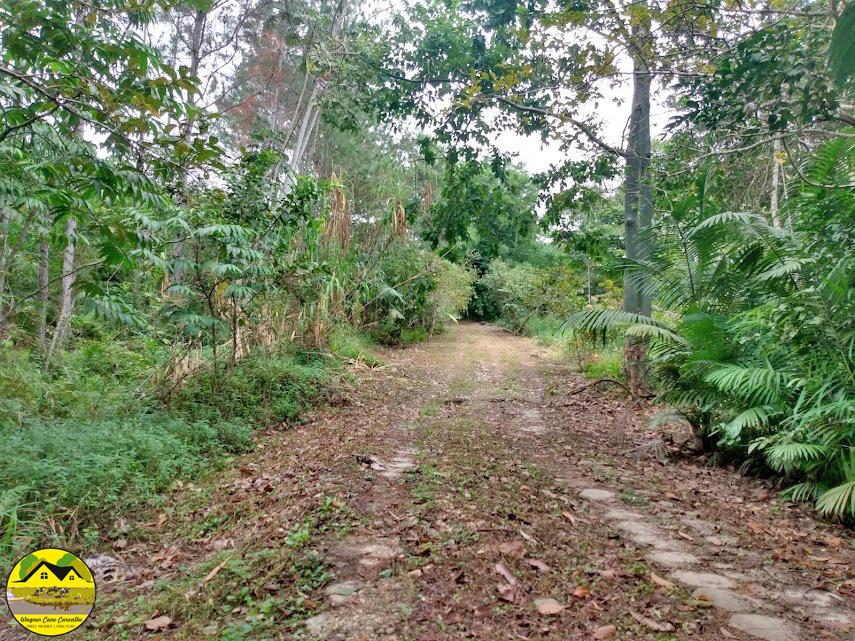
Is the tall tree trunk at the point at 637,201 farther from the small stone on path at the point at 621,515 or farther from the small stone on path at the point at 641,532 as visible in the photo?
the small stone on path at the point at 641,532

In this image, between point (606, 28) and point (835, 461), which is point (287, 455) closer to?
point (835, 461)

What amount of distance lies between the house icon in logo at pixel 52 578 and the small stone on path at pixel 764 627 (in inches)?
106

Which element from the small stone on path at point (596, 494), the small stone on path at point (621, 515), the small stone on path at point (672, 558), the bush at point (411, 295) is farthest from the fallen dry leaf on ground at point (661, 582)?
the bush at point (411, 295)

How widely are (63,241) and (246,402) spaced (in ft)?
11.6

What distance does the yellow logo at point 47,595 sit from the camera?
1854 mm

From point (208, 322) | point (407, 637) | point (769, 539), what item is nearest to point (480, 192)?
point (208, 322)

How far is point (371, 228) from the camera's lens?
1028cm

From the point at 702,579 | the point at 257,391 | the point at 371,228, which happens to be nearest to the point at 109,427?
the point at 257,391

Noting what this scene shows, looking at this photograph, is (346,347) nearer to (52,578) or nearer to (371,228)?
(371,228)

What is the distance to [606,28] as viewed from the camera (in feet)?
18.3

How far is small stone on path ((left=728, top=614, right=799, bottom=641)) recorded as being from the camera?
6.78 feet

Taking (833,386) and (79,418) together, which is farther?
(79,418)

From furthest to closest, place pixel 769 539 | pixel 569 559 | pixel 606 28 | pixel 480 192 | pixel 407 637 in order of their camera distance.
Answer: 1. pixel 480 192
2. pixel 606 28
3. pixel 769 539
4. pixel 569 559
5. pixel 407 637

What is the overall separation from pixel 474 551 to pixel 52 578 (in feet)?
6.26
